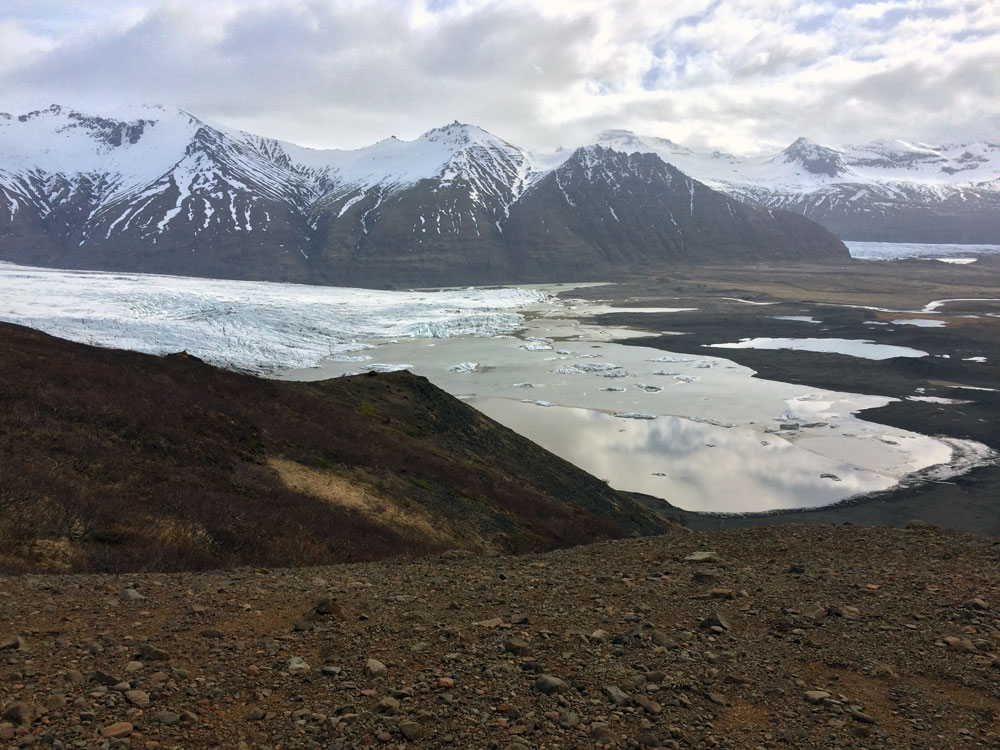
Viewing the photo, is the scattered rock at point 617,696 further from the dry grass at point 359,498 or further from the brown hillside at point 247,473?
the dry grass at point 359,498

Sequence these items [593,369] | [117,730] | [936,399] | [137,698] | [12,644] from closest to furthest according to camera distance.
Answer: [117,730]
[137,698]
[12,644]
[936,399]
[593,369]

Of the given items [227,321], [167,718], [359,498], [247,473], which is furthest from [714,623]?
[227,321]

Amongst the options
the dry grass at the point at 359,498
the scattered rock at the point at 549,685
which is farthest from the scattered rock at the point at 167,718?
the dry grass at the point at 359,498

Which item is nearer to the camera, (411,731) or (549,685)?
(411,731)

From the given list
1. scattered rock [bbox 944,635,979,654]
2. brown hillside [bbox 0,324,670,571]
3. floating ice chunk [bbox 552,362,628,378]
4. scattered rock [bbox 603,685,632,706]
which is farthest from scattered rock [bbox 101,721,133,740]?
floating ice chunk [bbox 552,362,628,378]

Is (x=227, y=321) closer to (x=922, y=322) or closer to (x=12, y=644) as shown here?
(x=12, y=644)

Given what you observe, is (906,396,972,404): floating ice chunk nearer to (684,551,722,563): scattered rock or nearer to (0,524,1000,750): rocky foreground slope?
(0,524,1000,750): rocky foreground slope
